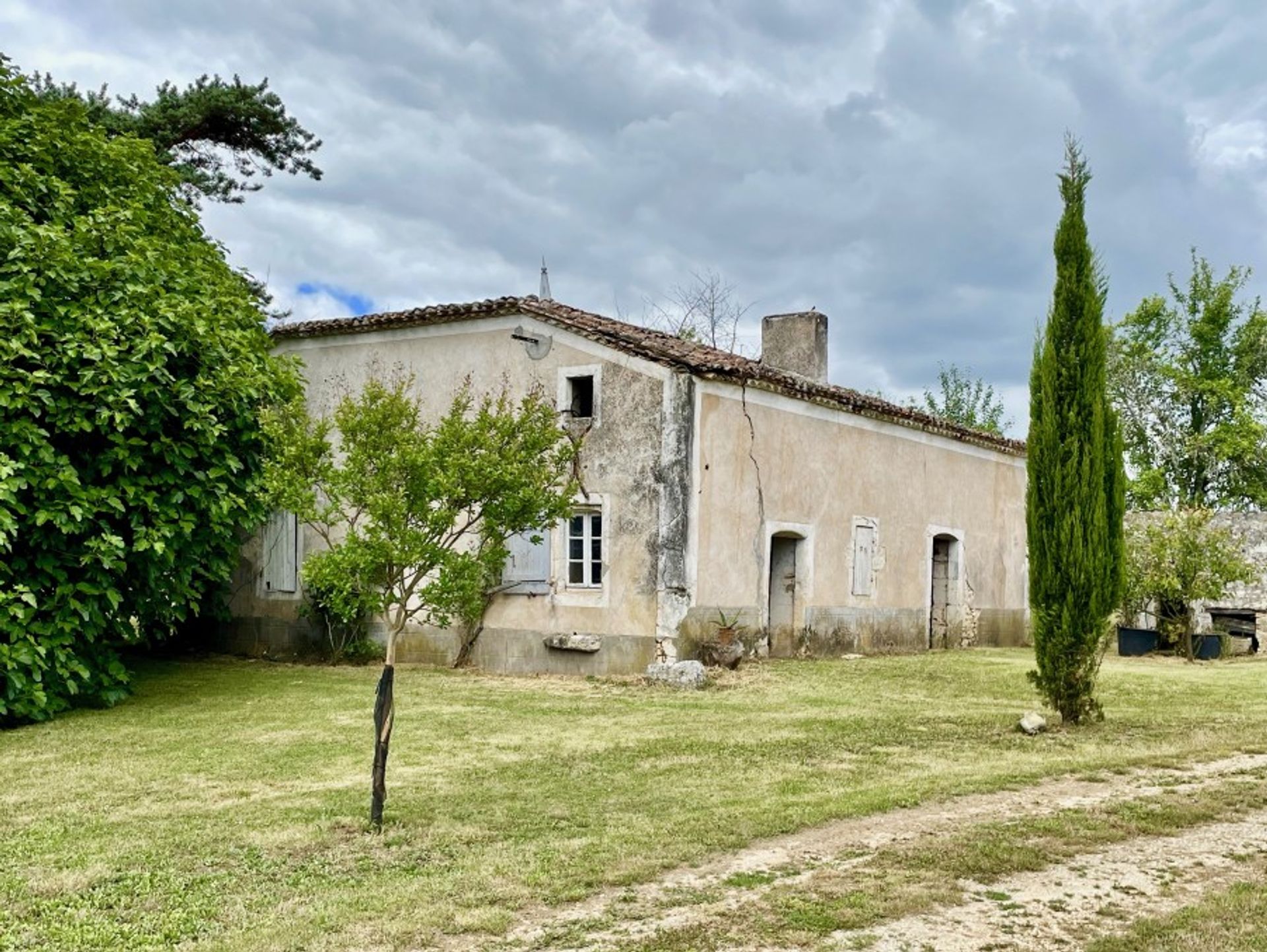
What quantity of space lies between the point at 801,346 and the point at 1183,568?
7458 millimetres

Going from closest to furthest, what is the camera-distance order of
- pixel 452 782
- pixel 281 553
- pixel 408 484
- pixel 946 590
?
pixel 408 484 < pixel 452 782 < pixel 281 553 < pixel 946 590

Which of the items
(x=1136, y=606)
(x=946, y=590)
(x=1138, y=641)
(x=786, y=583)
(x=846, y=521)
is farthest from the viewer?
(x=1136, y=606)

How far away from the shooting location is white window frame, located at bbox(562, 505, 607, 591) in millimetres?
15695

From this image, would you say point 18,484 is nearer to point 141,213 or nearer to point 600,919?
point 141,213

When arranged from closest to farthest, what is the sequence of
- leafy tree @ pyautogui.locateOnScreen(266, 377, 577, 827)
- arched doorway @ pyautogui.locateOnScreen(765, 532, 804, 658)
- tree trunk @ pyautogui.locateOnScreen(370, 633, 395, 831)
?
tree trunk @ pyautogui.locateOnScreen(370, 633, 395, 831)
leafy tree @ pyautogui.locateOnScreen(266, 377, 577, 827)
arched doorway @ pyautogui.locateOnScreen(765, 532, 804, 658)

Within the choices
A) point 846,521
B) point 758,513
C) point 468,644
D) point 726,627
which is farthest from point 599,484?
point 846,521

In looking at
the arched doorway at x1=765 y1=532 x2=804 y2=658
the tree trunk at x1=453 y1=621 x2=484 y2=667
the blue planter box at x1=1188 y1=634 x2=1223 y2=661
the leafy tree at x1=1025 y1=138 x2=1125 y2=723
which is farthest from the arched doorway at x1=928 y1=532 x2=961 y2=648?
the leafy tree at x1=1025 y1=138 x2=1125 y2=723

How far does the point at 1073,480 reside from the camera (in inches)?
412

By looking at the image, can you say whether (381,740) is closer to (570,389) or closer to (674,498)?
(674,498)

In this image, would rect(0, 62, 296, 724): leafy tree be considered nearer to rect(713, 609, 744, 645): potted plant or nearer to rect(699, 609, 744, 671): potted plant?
rect(699, 609, 744, 671): potted plant

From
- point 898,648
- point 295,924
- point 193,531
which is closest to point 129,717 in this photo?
point 193,531

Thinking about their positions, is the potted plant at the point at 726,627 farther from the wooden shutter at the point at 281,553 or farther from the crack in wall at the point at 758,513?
the wooden shutter at the point at 281,553

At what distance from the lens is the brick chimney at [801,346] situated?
2030cm

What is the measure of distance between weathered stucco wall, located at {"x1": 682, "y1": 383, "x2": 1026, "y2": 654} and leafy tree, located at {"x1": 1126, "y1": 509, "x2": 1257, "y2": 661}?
8.20ft
